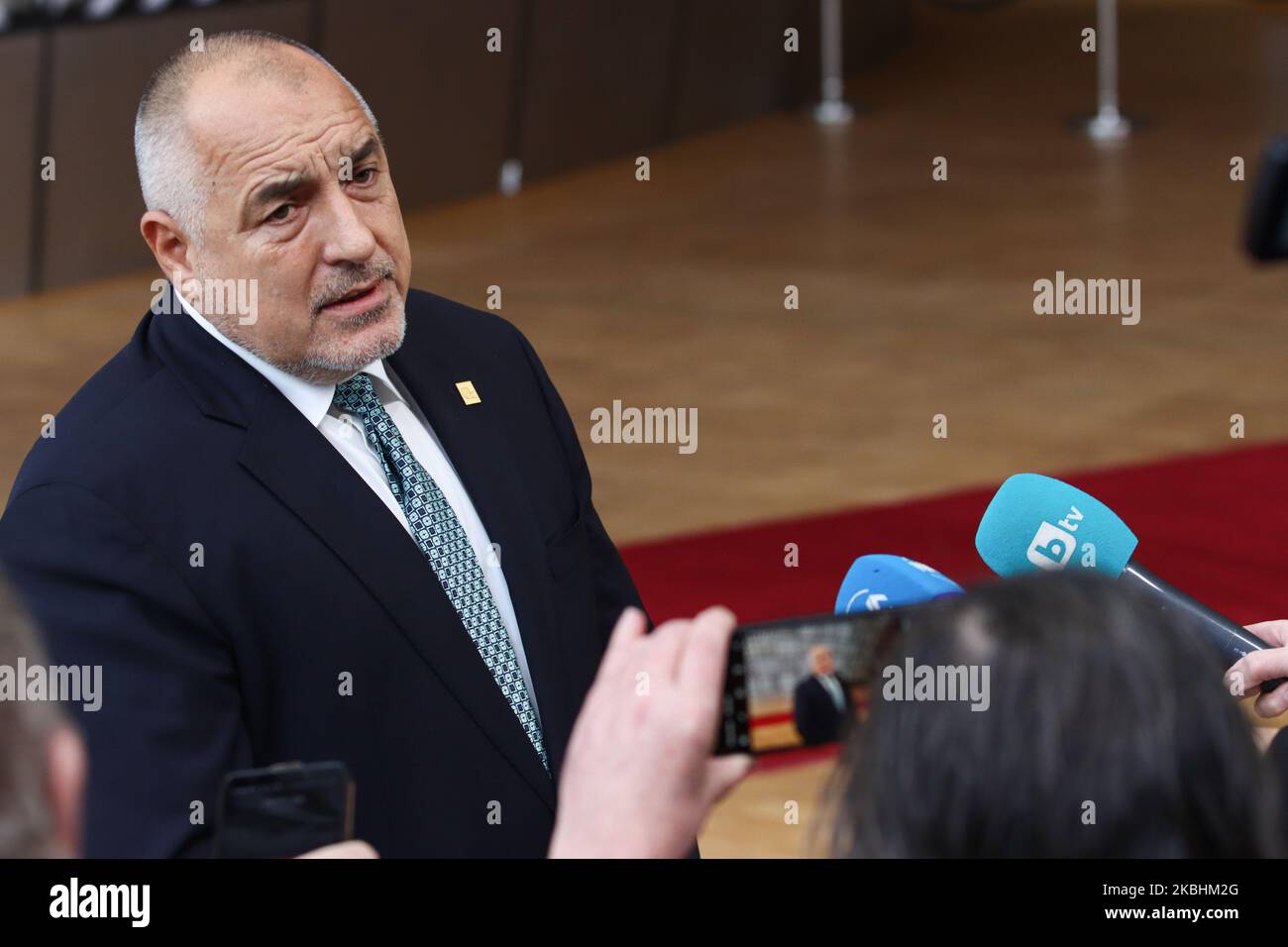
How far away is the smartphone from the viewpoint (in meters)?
1.07

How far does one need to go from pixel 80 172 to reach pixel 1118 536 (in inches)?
225

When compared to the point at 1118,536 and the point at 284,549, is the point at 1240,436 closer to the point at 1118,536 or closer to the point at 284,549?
the point at 1118,536

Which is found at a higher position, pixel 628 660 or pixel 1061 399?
pixel 1061 399

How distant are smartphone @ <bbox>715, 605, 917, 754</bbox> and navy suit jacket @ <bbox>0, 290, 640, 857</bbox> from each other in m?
0.56

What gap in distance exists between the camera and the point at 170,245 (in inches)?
69.6

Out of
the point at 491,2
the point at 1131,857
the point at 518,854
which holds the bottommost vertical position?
the point at 518,854

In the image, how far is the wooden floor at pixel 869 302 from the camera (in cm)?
511

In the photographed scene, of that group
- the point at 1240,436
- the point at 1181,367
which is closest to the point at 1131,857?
the point at 1240,436

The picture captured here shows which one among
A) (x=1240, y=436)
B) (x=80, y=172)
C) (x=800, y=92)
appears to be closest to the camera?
(x=1240, y=436)

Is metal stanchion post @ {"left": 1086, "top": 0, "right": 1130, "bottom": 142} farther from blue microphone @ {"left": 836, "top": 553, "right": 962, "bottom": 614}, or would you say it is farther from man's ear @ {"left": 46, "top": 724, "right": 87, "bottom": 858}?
man's ear @ {"left": 46, "top": 724, "right": 87, "bottom": 858}

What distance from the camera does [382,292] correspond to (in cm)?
175
